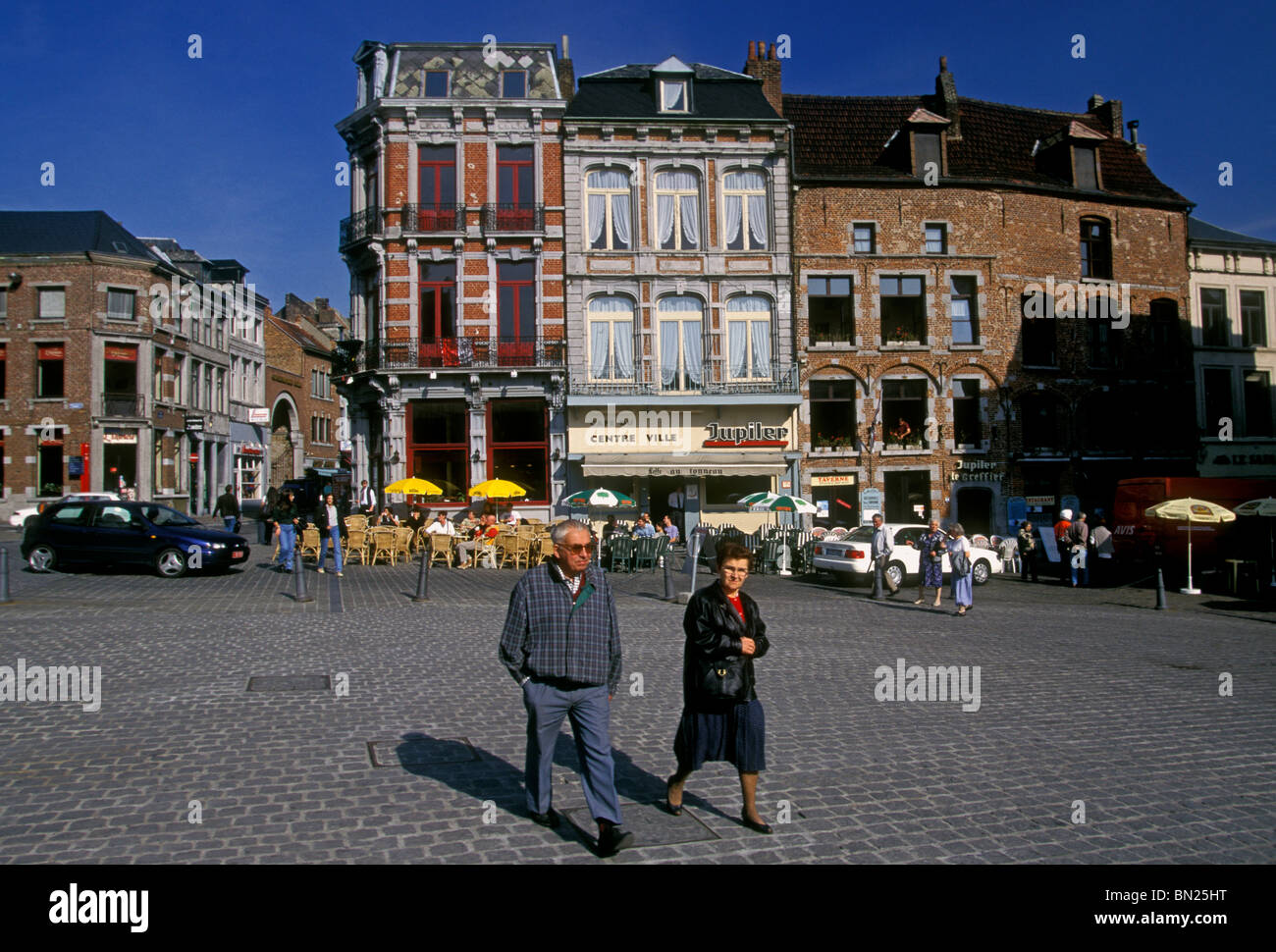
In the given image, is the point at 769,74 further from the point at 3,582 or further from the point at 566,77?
the point at 3,582

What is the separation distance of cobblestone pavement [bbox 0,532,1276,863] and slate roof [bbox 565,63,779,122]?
21.3m

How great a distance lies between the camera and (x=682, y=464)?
Answer: 27.6 m

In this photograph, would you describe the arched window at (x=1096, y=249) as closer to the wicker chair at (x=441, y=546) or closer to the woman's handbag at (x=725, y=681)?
the wicker chair at (x=441, y=546)

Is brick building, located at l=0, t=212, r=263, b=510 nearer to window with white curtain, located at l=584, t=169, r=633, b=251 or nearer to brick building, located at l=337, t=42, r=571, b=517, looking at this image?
brick building, located at l=337, t=42, r=571, b=517

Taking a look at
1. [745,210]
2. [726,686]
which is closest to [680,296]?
[745,210]

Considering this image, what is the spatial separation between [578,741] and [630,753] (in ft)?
5.88

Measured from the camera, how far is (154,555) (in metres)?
17.6

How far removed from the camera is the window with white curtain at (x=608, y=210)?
28.7 metres

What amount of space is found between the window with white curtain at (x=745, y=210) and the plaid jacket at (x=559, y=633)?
2555cm

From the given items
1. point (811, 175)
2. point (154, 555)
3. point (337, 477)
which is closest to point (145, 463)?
point (337, 477)

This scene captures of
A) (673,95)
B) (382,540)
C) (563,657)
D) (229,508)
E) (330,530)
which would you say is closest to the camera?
(563,657)

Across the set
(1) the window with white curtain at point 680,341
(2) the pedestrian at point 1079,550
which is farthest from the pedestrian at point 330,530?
(2) the pedestrian at point 1079,550
